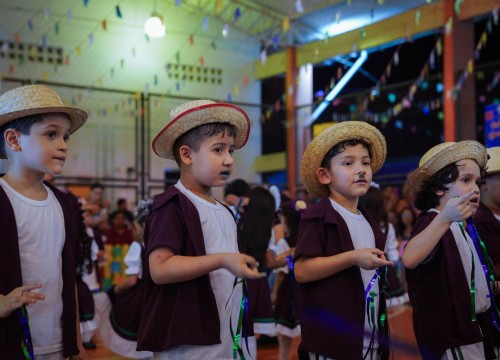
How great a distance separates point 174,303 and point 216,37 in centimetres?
1182

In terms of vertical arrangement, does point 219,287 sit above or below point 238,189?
below

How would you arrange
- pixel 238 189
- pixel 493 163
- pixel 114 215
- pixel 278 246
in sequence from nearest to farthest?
pixel 493 163
pixel 278 246
pixel 238 189
pixel 114 215

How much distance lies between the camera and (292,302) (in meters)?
5.33

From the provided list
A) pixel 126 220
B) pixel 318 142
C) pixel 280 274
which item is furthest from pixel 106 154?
pixel 318 142

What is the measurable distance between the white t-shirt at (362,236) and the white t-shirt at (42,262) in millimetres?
1072

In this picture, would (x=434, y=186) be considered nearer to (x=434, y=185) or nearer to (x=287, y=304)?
(x=434, y=185)

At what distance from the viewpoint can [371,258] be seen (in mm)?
2207

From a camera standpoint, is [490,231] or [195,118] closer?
[195,118]

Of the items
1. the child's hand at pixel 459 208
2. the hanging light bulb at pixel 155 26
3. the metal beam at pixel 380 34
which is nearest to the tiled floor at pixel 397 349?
the child's hand at pixel 459 208

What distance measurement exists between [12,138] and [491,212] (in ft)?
7.12

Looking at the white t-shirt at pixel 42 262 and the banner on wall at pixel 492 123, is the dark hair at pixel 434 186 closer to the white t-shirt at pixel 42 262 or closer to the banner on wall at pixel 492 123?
the white t-shirt at pixel 42 262

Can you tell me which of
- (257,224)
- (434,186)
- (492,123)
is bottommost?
(257,224)

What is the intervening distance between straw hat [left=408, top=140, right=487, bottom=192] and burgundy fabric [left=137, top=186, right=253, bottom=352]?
1.14 metres

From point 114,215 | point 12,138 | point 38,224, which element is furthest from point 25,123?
point 114,215
